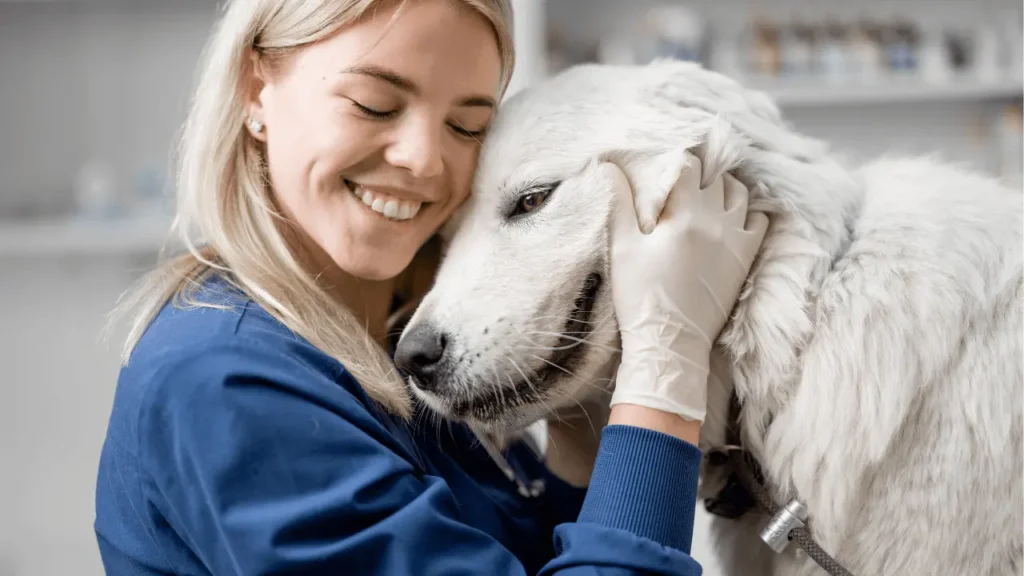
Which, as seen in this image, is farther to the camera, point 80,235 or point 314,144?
point 80,235

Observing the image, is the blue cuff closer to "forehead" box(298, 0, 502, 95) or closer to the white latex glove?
the white latex glove

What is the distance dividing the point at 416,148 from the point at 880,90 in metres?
2.24

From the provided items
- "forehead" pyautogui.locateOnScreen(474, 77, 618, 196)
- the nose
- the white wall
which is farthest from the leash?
the white wall

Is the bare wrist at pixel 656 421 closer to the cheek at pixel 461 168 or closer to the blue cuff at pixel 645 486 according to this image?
the blue cuff at pixel 645 486

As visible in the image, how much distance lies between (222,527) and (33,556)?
2373 mm

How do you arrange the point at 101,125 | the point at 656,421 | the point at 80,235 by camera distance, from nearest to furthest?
the point at 656,421 → the point at 80,235 → the point at 101,125

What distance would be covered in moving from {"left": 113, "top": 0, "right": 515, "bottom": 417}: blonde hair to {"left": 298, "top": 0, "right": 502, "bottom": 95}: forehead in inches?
0.6

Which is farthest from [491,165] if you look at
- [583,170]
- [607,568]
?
[607,568]

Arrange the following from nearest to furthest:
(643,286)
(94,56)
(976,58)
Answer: (643,286) → (94,56) → (976,58)

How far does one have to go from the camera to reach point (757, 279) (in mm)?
975

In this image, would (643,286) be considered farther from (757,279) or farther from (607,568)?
(607,568)

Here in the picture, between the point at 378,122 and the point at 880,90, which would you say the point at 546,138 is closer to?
the point at 378,122

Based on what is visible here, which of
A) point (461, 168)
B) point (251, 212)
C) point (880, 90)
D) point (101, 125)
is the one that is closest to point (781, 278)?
point (461, 168)

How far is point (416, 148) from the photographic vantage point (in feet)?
3.13
